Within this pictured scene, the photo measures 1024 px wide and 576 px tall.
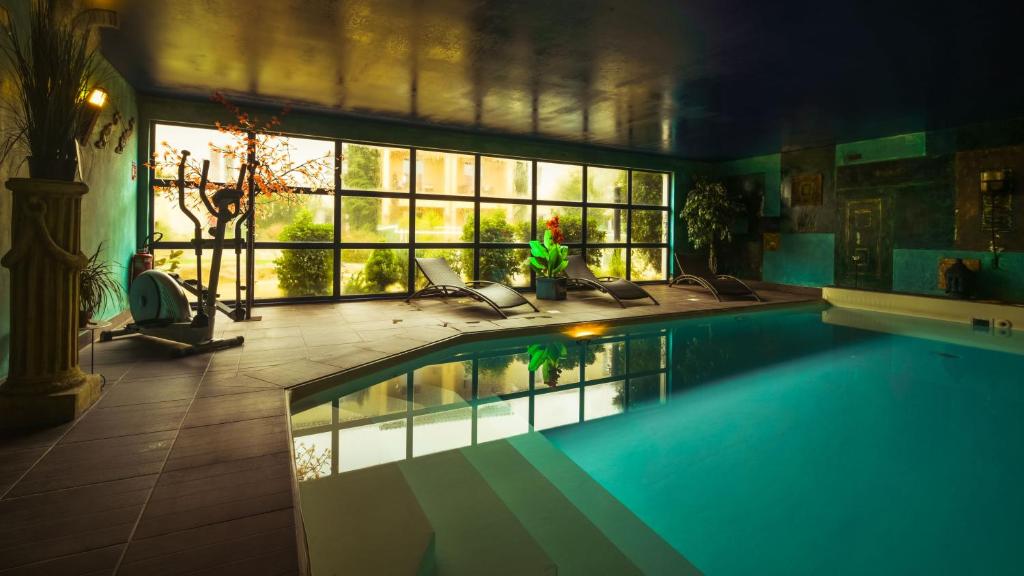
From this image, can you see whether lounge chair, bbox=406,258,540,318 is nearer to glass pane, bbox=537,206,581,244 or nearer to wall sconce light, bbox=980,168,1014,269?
glass pane, bbox=537,206,581,244

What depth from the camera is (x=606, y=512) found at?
8.11 ft

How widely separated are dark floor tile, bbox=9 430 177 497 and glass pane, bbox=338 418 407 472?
83 cm

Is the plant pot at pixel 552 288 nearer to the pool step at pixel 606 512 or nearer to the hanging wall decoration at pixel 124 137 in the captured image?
the pool step at pixel 606 512

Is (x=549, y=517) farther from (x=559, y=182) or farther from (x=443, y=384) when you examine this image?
(x=559, y=182)

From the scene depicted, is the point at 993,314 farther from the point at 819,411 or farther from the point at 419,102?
the point at 419,102

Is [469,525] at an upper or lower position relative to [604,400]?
lower

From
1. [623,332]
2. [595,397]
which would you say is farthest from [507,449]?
[623,332]

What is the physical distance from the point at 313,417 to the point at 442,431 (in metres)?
0.80

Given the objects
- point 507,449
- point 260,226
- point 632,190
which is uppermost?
point 632,190

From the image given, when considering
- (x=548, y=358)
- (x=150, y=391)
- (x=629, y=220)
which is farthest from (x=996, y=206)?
(x=150, y=391)

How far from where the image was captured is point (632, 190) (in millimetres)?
11375

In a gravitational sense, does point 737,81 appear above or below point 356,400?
above

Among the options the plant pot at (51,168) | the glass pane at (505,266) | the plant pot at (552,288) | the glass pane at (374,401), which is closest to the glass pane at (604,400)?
the glass pane at (374,401)

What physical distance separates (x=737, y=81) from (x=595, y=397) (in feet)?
13.8
